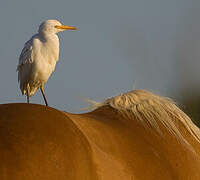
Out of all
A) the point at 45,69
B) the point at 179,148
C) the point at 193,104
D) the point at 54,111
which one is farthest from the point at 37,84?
the point at 54,111

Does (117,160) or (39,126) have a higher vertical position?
(39,126)

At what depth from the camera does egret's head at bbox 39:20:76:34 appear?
286 inches

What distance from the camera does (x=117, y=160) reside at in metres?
2.86

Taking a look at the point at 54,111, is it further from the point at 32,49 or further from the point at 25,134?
the point at 32,49

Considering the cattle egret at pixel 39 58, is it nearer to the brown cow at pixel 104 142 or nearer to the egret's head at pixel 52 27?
the egret's head at pixel 52 27

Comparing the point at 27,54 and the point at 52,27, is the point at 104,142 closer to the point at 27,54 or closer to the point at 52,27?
the point at 27,54

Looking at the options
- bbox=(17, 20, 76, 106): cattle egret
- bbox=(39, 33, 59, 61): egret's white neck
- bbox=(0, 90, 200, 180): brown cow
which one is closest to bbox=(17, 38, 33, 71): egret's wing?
bbox=(17, 20, 76, 106): cattle egret

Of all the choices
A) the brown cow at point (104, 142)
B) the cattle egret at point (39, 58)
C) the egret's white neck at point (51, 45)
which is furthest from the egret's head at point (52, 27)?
the brown cow at point (104, 142)

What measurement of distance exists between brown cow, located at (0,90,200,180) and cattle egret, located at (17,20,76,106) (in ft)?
11.0

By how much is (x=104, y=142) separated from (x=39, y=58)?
13.7 feet

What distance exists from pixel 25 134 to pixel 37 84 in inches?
199

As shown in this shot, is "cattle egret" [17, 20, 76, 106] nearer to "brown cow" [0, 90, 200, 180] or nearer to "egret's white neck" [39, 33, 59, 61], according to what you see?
"egret's white neck" [39, 33, 59, 61]

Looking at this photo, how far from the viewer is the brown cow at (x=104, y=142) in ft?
7.76

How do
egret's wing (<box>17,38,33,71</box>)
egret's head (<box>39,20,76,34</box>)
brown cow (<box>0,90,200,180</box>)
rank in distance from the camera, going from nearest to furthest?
brown cow (<box>0,90,200,180</box>) → egret's wing (<box>17,38,33,71</box>) → egret's head (<box>39,20,76,34</box>)
